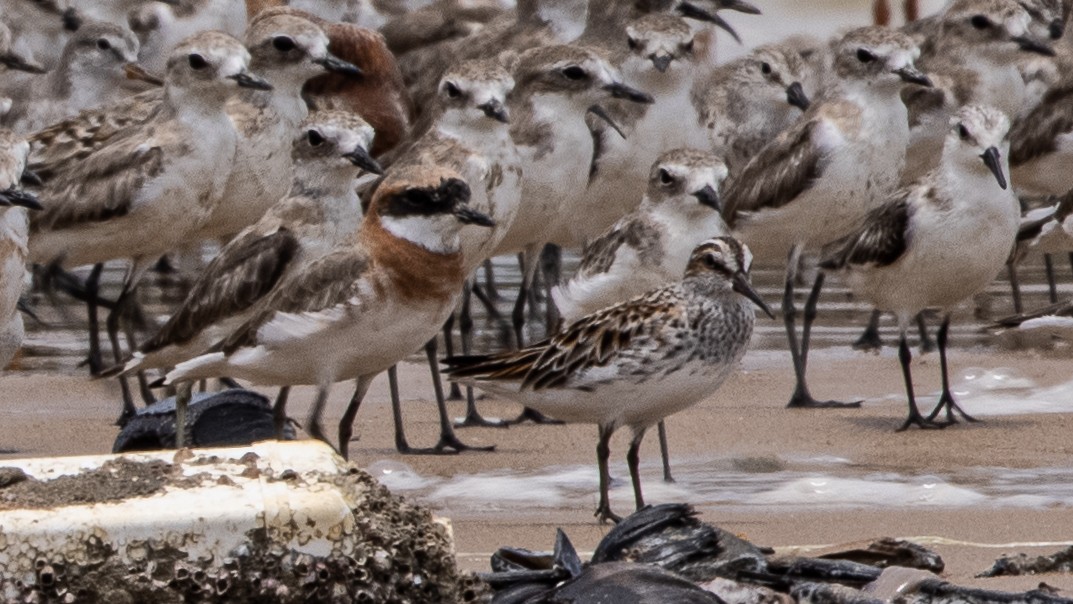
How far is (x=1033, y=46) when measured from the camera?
602 inches

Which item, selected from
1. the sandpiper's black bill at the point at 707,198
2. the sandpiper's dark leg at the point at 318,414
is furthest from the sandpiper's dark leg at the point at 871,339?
the sandpiper's dark leg at the point at 318,414

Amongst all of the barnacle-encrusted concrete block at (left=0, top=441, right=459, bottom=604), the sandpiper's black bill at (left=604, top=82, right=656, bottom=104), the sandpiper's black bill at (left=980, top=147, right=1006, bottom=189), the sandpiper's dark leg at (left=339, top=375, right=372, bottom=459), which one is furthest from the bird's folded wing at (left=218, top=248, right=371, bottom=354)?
the sandpiper's black bill at (left=980, top=147, right=1006, bottom=189)

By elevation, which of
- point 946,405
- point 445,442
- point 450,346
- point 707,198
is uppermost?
point 707,198

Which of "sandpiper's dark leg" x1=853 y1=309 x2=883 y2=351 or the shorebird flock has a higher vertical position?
the shorebird flock

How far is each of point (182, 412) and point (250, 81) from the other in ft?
10.1

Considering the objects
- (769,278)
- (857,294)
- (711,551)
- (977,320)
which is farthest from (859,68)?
(711,551)

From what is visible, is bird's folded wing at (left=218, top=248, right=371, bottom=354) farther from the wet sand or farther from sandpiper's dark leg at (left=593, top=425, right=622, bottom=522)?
sandpiper's dark leg at (left=593, top=425, right=622, bottom=522)

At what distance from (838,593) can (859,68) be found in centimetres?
683

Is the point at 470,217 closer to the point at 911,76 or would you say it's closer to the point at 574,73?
the point at 574,73

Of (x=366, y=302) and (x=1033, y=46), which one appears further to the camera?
(x=1033, y=46)

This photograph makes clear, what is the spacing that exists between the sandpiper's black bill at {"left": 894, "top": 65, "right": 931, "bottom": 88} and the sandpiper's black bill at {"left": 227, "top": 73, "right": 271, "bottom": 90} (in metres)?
3.59

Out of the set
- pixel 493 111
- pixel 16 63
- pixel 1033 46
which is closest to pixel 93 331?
pixel 493 111

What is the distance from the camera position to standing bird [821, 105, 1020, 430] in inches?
454

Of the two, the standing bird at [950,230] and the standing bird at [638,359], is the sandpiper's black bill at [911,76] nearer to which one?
the standing bird at [950,230]
